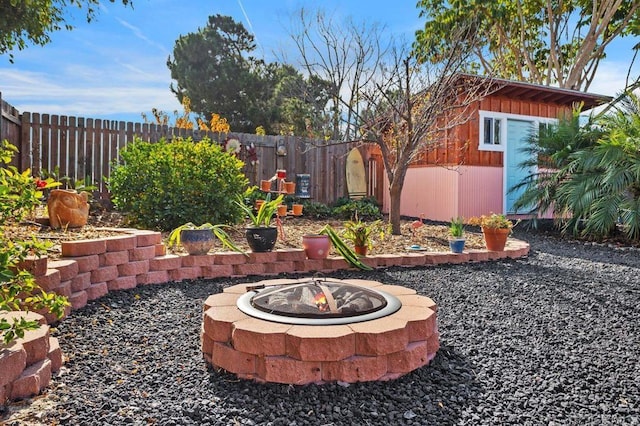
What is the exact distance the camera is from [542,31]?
1524cm

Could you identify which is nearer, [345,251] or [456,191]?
[345,251]

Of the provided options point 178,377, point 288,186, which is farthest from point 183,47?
point 178,377

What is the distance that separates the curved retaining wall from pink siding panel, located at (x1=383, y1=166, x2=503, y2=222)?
391 cm

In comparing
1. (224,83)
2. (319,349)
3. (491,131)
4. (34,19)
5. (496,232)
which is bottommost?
(319,349)

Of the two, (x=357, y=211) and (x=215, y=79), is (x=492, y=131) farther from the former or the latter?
(x=215, y=79)

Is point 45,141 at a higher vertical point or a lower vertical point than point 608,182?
higher

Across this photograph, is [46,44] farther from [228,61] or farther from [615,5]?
[615,5]

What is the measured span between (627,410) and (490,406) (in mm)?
517

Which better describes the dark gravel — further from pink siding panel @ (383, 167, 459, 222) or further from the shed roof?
the shed roof

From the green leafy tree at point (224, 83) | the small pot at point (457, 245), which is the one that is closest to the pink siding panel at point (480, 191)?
the small pot at point (457, 245)

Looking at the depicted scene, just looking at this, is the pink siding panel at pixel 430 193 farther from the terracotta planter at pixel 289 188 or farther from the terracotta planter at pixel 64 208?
the terracotta planter at pixel 64 208

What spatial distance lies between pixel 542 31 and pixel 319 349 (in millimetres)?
16650

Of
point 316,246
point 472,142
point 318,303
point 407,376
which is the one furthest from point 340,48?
point 407,376

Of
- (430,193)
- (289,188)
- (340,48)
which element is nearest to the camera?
(289,188)
